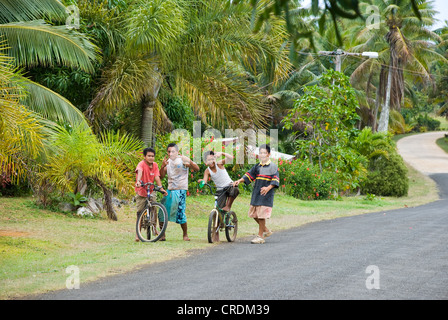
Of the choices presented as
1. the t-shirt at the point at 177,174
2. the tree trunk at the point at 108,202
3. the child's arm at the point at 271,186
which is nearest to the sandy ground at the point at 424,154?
the tree trunk at the point at 108,202

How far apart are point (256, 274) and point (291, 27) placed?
14.0 ft

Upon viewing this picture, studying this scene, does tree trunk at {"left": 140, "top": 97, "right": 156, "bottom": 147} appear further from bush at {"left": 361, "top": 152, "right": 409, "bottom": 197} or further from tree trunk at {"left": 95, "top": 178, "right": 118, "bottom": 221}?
bush at {"left": 361, "top": 152, "right": 409, "bottom": 197}

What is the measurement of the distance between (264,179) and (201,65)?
245 inches

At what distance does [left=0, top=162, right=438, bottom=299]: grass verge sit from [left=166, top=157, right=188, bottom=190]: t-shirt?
104 centimetres

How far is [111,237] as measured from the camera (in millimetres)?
11602

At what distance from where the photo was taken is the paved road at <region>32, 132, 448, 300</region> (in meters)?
6.46

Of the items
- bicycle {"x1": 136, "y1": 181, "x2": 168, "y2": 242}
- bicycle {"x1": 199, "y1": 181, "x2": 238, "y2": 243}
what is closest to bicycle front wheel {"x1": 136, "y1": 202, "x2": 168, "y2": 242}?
bicycle {"x1": 136, "y1": 181, "x2": 168, "y2": 242}

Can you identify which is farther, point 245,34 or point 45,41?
point 245,34

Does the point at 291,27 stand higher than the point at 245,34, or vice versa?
the point at 245,34

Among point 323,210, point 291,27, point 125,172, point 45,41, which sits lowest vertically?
point 323,210
